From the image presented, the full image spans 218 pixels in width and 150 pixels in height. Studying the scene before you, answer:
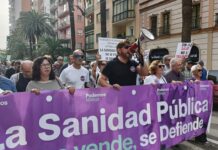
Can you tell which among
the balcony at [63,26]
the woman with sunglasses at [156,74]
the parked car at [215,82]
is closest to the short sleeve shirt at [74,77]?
the woman with sunglasses at [156,74]

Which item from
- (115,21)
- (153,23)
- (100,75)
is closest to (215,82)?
(100,75)

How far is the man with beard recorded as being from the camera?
17.7ft

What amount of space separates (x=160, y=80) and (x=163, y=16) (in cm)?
2367

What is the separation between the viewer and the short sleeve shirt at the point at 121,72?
17.7ft

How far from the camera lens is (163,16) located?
29.7m

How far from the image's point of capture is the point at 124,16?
1462 inches

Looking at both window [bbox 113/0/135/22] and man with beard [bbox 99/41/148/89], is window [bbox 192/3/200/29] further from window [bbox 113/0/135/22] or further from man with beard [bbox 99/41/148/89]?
man with beard [bbox 99/41/148/89]

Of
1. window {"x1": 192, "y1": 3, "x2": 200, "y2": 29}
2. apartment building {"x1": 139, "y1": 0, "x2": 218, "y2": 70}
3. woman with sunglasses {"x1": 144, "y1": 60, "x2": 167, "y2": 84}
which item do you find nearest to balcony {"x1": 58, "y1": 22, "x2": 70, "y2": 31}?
apartment building {"x1": 139, "y1": 0, "x2": 218, "y2": 70}

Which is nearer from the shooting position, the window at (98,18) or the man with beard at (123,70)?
the man with beard at (123,70)

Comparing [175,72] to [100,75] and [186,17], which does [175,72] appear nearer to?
[100,75]

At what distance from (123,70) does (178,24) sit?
22730 millimetres

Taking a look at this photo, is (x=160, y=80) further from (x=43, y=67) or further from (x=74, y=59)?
(x=43, y=67)

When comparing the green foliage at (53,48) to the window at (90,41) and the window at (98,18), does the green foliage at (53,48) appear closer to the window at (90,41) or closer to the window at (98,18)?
the window at (90,41)

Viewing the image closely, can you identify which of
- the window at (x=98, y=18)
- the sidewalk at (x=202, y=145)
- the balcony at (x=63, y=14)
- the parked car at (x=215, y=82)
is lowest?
the sidewalk at (x=202, y=145)
